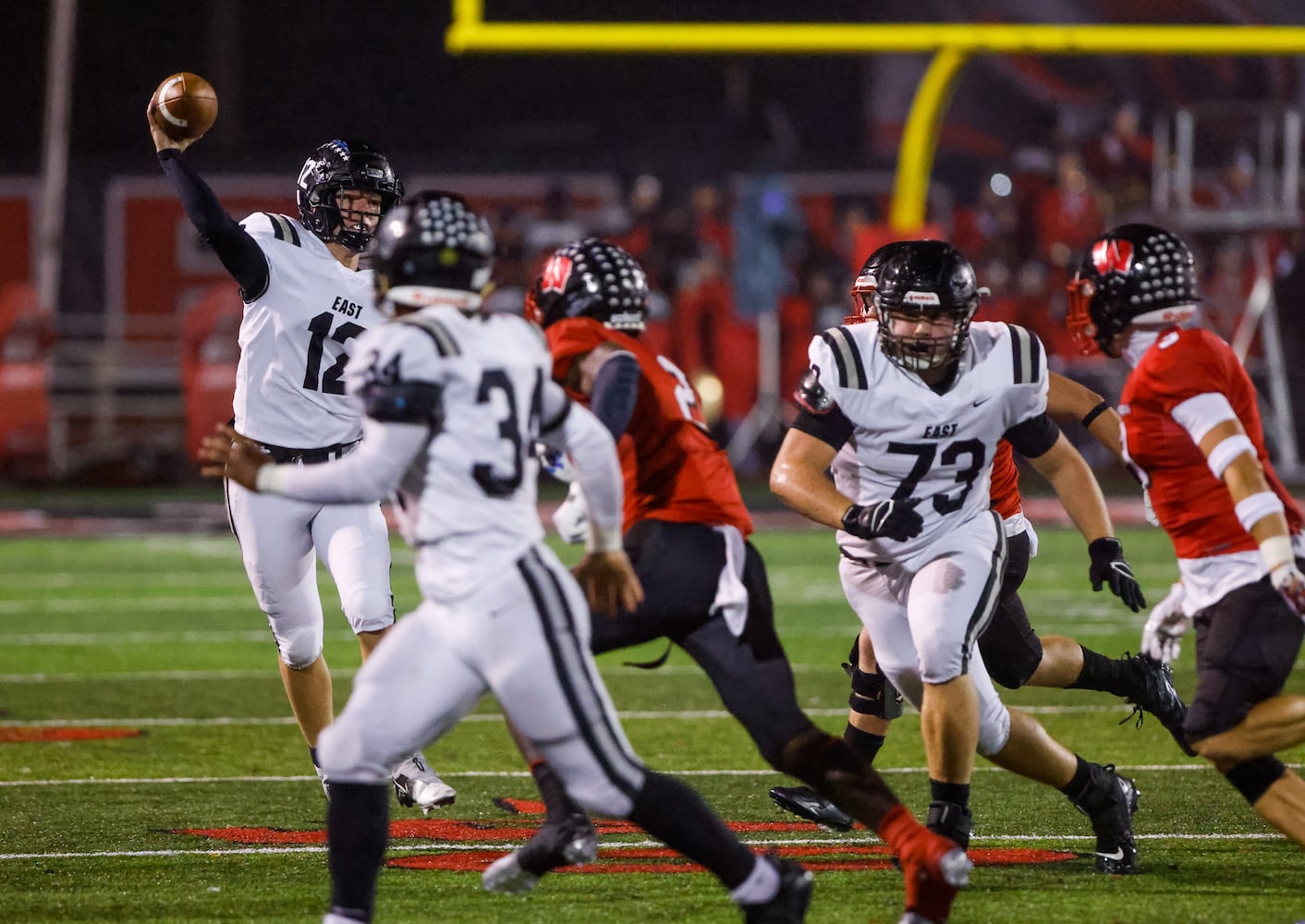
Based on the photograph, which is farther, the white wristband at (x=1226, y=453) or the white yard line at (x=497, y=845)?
the white yard line at (x=497, y=845)

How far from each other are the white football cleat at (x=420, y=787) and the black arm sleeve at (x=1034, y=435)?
189cm

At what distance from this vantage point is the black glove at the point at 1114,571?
4824 mm

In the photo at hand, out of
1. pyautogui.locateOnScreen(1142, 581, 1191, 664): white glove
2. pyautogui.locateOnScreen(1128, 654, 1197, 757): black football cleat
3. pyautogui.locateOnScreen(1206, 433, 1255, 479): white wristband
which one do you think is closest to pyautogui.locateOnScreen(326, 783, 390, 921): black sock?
pyautogui.locateOnScreen(1142, 581, 1191, 664): white glove

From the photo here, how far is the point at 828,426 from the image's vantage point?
4.59 m

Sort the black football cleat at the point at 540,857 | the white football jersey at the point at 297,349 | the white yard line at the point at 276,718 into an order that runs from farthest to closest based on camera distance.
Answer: the white yard line at the point at 276,718, the white football jersey at the point at 297,349, the black football cleat at the point at 540,857

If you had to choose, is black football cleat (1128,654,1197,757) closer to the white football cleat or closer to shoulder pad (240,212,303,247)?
the white football cleat

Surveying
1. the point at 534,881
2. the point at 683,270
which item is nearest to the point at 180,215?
the point at 683,270

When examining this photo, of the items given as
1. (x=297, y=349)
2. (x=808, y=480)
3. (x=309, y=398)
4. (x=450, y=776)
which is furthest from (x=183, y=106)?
(x=450, y=776)

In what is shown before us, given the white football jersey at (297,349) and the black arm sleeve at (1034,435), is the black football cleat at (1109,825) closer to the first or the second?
the black arm sleeve at (1034,435)

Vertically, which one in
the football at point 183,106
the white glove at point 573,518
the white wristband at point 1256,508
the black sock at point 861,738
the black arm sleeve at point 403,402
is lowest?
the black sock at point 861,738

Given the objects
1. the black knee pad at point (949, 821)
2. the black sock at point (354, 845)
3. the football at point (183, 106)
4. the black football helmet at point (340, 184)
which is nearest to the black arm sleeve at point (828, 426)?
the black knee pad at point (949, 821)

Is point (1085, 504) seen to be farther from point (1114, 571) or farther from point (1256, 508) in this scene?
point (1256, 508)

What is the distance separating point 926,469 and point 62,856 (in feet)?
8.13

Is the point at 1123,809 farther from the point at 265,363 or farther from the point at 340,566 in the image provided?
the point at 265,363
